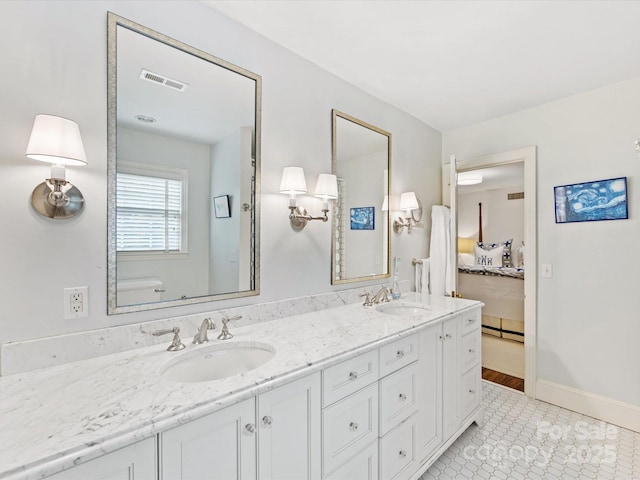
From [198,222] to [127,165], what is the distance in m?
0.38

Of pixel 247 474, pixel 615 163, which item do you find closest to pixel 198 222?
pixel 247 474

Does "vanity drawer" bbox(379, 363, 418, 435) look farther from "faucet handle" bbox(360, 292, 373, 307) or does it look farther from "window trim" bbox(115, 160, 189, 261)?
Answer: "window trim" bbox(115, 160, 189, 261)

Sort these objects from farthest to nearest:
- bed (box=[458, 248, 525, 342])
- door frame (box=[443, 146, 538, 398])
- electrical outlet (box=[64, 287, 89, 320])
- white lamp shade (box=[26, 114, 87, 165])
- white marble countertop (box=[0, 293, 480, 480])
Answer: bed (box=[458, 248, 525, 342]), door frame (box=[443, 146, 538, 398]), electrical outlet (box=[64, 287, 89, 320]), white lamp shade (box=[26, 114, 87, 165]), white marble countertop (box=[0, 293, 480, 480])

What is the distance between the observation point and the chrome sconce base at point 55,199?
1099 mm

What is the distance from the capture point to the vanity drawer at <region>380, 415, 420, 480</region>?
1.46 m

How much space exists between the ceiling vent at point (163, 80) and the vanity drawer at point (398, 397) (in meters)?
1.68

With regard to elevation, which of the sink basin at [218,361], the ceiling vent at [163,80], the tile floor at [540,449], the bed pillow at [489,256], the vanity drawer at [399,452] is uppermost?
the ceiling vent at [163,80]

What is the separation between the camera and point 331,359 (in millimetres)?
1217

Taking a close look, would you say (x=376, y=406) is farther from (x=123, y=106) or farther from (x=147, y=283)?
(x=123, y=106)

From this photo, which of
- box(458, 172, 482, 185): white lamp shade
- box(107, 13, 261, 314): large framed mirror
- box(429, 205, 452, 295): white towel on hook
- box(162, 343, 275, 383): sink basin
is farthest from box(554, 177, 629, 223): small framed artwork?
box(162, 343, 275, 383): sink basin

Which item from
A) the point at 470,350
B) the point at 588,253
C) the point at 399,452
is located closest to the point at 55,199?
the point at 399,452

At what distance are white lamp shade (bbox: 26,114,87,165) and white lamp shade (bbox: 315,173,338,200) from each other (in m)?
1.18

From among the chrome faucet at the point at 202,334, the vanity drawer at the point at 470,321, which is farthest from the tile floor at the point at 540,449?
the chrome faucet at the point at 202,334

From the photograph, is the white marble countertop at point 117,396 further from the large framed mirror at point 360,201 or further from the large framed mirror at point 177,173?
the large framed mirror at point 360,201
